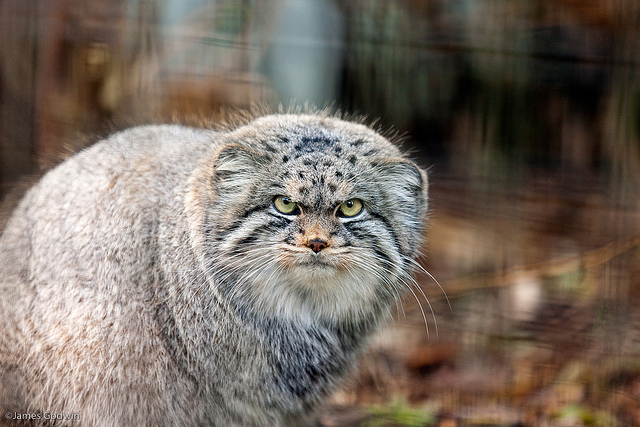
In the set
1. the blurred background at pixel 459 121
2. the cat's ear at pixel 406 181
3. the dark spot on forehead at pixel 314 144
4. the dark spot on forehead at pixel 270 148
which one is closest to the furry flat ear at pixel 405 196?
the cat's ear at pixel 406 181

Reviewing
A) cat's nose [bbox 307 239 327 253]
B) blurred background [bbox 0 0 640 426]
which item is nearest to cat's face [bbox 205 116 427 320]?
cat's nose [bbox 307 239 327 253]

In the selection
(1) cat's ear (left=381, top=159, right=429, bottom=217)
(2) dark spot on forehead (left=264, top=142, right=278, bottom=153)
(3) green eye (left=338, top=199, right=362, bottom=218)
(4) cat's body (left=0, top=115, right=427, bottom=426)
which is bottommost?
(4) cat's body (left=0, top=115, right=427, bottom=426)

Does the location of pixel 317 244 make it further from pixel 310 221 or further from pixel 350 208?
pixel 350 208

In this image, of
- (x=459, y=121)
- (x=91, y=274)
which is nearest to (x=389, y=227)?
(x=91, y=274)

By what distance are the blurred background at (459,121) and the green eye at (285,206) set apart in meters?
2.03

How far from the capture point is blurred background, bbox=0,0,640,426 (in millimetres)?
5082

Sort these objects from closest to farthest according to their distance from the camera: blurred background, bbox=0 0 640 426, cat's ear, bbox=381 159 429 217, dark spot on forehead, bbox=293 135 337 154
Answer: dark spot on forehead, bbox=293 135 337 154 → cat's ear, bbox=381 159 429 217 → blurred background, bbox=0 0 640 426

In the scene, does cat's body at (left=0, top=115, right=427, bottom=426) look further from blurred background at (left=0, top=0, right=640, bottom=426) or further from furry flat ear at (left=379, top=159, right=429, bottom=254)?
blurred background at (left=0, top=0, right=640, bottom=426)

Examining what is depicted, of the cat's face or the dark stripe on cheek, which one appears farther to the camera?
the dark stripe on cheek

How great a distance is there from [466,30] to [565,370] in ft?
12.0

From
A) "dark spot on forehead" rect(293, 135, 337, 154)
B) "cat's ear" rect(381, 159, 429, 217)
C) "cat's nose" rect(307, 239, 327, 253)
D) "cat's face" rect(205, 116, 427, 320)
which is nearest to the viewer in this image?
"cat's nose" rect(307, 239, 327, 253)

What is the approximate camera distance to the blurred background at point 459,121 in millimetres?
5082

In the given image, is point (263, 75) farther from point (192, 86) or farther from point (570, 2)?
point (570, 2)

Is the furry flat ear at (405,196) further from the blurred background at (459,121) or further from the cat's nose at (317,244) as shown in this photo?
the blurred background at (459,121)
